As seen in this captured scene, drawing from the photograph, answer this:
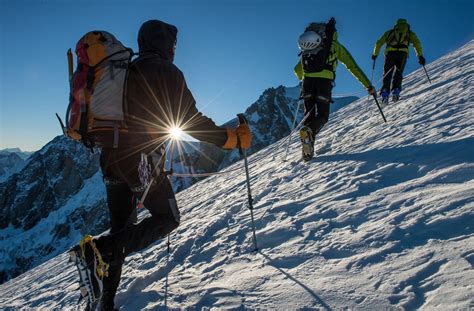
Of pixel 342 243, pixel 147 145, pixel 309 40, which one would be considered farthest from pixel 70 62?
pixel 309 40

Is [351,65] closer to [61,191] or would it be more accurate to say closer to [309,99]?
[309,99]

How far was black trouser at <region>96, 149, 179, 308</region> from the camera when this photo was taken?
9.95ft

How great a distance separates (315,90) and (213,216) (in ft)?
10.7

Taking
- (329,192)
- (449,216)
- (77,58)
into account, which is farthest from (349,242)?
(77,58)

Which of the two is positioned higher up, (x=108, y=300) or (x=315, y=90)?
(x=315, y=90)

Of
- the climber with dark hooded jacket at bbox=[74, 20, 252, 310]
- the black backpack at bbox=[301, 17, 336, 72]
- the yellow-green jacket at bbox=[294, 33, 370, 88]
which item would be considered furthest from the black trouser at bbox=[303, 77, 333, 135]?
the climber with dark hooded jacket at bbox=[74, 20, 252, 310]

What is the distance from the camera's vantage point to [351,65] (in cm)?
687

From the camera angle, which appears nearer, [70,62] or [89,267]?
[89,267]

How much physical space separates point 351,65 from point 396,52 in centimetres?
468

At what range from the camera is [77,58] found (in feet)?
9.57

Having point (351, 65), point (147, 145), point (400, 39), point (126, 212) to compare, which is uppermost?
point (400, 39)

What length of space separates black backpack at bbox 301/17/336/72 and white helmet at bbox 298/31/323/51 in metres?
0.08

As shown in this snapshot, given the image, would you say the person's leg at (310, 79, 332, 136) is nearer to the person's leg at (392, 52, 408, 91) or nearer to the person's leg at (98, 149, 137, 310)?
the person's leg at (98, 149, 137, 310)

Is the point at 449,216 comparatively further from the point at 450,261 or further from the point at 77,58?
the point at 77,58
